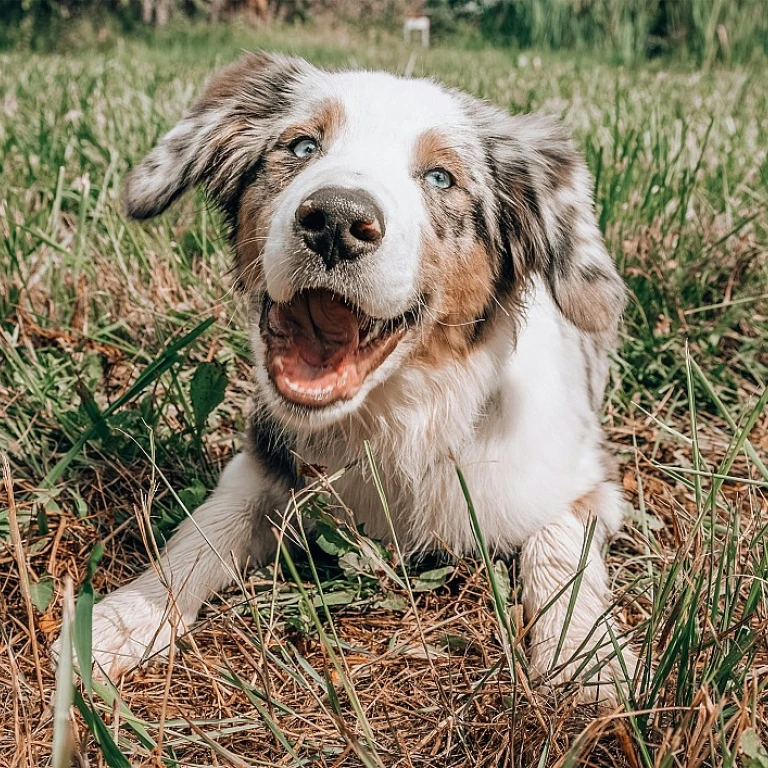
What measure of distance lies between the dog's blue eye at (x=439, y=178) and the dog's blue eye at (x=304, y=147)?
277 millimetres

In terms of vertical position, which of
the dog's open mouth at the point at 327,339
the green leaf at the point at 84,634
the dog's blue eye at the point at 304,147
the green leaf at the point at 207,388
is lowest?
the green leaf at the point at 207,388

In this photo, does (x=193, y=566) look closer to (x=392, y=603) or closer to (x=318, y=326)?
(x=392, y=603)

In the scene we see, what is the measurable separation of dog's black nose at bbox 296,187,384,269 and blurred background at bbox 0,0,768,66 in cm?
839

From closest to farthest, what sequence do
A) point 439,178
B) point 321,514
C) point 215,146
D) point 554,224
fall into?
point 321,514 → point 439,178 → point 554,224 → point 215,146

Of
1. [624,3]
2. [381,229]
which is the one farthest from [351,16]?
[381,229]

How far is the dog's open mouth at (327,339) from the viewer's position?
6.45 ft

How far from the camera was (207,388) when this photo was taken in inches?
92.7

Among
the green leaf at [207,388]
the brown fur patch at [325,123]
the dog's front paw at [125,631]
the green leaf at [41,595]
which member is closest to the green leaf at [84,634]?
the dog's front paw at [125,631]

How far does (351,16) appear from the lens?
688 inches

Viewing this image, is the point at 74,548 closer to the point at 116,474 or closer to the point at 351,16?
the point at 116,474

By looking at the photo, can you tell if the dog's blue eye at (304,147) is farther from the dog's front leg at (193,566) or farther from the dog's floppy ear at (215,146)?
the dog's front leg at (193,566)

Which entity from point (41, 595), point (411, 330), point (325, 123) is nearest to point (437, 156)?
point (325, 123)

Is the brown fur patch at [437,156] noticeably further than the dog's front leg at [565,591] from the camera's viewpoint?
Yes

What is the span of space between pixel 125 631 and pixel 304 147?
118 cm
